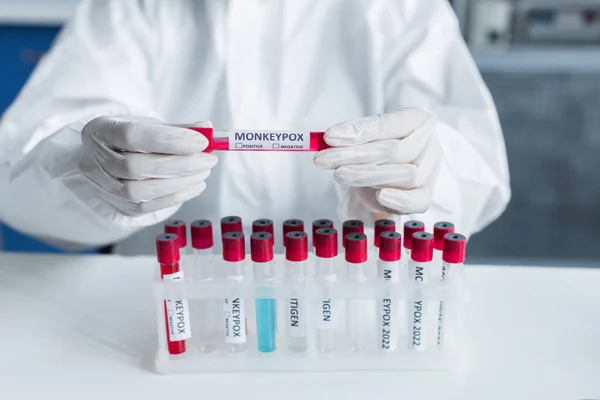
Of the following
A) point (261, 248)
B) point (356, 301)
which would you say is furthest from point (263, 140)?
point (356, 301)

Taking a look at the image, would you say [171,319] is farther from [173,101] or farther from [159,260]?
[173,101]

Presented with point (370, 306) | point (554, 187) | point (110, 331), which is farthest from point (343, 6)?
point (554, 187)

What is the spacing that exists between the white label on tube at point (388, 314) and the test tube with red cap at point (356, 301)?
23 mm

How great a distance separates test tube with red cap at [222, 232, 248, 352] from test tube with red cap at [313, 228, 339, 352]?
0.29 feet

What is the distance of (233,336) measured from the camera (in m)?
0.73

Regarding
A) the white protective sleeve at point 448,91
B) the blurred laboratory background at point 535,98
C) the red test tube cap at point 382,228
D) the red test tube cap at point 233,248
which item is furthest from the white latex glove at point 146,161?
the blurred laboratory background at point 535,98

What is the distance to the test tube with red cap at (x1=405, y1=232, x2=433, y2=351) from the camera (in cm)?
71

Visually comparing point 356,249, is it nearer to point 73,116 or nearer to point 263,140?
point 263,140

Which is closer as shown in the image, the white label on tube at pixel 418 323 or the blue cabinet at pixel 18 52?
the white label on tube at pixel 418 323

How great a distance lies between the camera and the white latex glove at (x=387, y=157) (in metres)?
0.78

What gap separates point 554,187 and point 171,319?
172 cm

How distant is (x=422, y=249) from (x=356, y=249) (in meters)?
0.07

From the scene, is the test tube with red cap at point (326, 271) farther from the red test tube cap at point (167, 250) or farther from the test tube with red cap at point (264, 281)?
the red test tube cap at point (167, 250)

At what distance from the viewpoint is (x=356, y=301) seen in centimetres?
76
